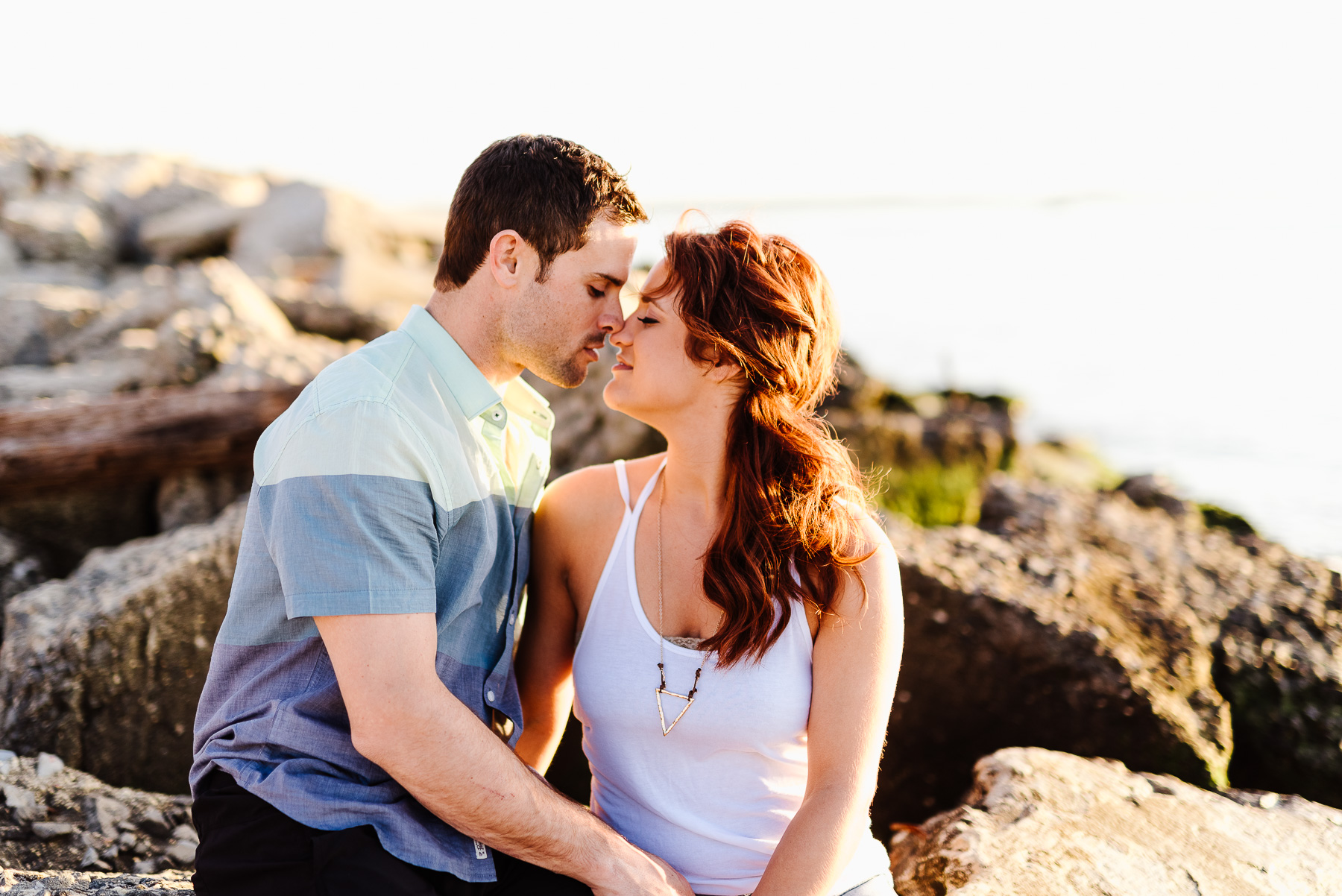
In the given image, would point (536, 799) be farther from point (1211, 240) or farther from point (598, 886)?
point (1211, 240)

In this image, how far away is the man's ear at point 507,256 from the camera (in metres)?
2.37

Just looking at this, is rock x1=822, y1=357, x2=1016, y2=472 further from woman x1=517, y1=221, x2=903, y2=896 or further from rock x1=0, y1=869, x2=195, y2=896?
rock x1=0, y1=869, x2=195, y2=896

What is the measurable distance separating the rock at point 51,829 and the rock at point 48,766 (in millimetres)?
199

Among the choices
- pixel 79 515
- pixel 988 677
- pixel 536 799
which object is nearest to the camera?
pixel 536 799

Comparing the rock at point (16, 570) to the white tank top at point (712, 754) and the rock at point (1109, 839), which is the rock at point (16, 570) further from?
the rock at point (1109, 839)

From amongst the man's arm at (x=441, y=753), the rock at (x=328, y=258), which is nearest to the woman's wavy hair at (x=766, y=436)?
the man's arm at (x=441, y=753)

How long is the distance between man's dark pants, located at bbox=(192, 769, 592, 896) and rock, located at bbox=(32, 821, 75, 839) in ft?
2.86

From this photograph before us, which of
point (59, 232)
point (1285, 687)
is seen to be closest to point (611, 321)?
point (1285, 687)

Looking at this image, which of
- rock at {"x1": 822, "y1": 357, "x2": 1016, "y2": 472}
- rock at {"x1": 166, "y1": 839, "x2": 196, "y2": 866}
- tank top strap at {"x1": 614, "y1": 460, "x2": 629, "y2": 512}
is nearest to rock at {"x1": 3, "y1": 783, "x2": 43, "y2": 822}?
rock at {"x1": 166, "y1": 839, "x2": 196, "y2": 866}

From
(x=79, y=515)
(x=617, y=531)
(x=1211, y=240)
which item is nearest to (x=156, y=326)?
(x=79, y=515)

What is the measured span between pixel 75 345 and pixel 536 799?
7.61 metres

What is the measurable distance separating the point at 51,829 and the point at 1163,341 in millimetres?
25884

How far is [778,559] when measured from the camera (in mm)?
2479

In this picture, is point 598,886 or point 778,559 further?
point 778,559
